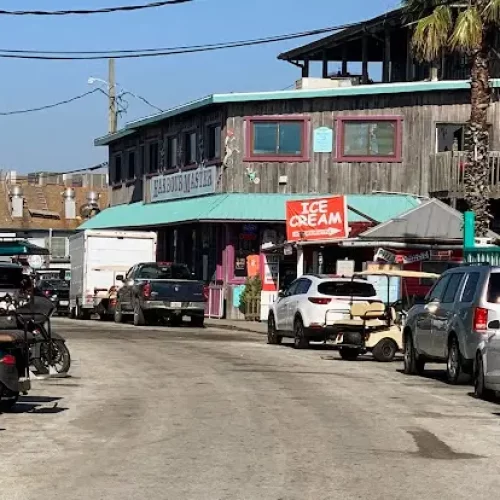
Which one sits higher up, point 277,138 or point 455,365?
point 277,138

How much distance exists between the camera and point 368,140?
4338cm

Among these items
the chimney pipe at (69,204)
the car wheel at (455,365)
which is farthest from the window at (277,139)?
the chimney pipe at (69,204)

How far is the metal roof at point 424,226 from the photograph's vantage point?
32344 millimetres

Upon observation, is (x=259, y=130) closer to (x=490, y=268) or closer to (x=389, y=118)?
(x=389, y=118)

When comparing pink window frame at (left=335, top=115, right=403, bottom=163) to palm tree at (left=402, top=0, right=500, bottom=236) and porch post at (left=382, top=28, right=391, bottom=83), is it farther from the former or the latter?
palm tree at (left=402, top=0, right=500, bottom=236)

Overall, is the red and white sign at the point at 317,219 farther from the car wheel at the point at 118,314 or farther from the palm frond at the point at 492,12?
the palm frond at the point at 492,12

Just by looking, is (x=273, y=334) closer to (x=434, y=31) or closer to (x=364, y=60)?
(x=434, y=31)

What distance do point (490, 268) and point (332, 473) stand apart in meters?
8.84

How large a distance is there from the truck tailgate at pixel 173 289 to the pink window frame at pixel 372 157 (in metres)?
8.31

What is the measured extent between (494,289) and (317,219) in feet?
61.0

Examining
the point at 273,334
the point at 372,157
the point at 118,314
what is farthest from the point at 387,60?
the point at 273,334

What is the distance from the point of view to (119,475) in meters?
10.3

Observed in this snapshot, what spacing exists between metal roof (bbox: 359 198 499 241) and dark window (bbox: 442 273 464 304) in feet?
38.7

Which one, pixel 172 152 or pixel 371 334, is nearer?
pixel 371 334
